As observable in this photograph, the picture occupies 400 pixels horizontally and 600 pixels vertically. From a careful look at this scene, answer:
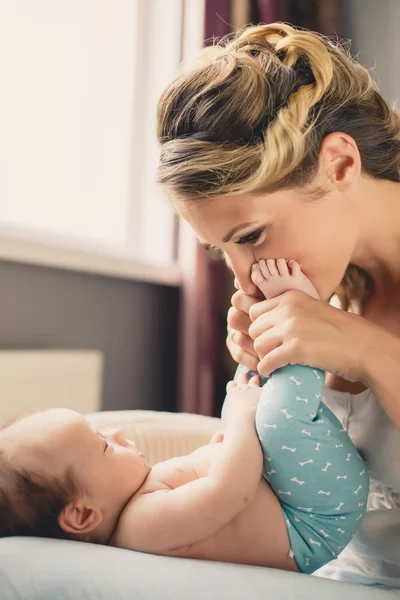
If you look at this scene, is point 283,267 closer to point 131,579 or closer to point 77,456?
point 77,456

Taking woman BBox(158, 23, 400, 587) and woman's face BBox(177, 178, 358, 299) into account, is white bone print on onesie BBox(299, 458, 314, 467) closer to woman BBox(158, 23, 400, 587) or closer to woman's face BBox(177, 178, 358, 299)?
woman BBox(158, 23, 400, 587)

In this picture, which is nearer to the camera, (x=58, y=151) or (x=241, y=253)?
(x=241, y=253)

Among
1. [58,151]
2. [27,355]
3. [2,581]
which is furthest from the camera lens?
[58,151]

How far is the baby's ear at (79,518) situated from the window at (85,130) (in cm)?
89

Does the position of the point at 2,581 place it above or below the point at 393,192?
below

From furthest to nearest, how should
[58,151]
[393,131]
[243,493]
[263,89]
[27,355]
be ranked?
[58,151], [27,355], [393,131], [263,89], [243,493]

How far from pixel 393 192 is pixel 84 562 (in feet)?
2.82

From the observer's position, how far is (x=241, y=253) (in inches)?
41.4

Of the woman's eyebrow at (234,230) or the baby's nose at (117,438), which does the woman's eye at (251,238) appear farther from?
the baby's nose at (117,438)

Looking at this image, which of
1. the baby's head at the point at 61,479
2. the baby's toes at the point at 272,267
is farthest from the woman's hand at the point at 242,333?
the baby's head at the point at 61,479

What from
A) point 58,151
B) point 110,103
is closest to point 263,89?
point 58,151

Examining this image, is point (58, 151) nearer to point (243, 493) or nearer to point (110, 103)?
point (110, 103)

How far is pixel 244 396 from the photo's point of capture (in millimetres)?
1047

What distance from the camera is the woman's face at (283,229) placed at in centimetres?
99
